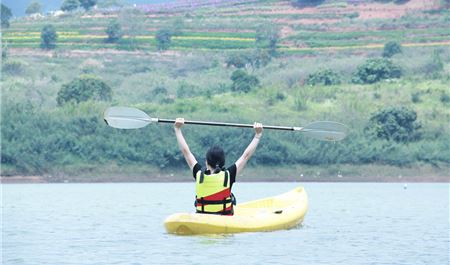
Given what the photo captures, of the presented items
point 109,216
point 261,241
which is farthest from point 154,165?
point 261,241

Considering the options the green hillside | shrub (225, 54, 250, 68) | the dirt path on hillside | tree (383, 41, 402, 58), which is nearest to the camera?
the green hillside

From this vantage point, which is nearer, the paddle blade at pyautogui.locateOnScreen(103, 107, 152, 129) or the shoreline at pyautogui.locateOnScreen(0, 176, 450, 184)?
the paddle blade at pyautogui.locateOnScreen(103, 107, 152, 129)

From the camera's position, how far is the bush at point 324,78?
84.4 metres

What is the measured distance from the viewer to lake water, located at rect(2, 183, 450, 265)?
2498 cm

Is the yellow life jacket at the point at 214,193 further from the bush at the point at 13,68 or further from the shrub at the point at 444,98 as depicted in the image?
the bush at the point at 13,68

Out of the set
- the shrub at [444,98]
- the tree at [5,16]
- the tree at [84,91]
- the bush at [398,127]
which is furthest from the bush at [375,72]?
the tree at [5,16]

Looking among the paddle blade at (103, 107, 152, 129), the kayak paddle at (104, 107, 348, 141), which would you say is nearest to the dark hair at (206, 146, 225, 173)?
the kayak paddle at (104, 107, 348, 141)

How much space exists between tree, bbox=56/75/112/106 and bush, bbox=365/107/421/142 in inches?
675

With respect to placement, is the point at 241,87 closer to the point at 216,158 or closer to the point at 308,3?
the point at 308,3

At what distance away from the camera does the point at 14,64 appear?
100m

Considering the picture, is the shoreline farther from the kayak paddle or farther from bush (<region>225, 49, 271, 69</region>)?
bush (<region>225, 49, 271, 69</region>)

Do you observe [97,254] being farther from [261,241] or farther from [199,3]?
[199,3]

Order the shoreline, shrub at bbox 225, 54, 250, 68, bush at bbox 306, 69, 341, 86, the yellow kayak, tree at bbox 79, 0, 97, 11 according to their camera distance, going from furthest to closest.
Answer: tree at bbox 79, 0, 97, 11, shrub at bbox 225, 54, 250, 68, bush at bbox 306, 69, 341, 86, the shoreline, the yellow kayak

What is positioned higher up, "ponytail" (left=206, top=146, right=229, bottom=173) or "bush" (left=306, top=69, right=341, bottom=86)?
"ponytail" (left=206, top=146, right=229, bottom=173)
